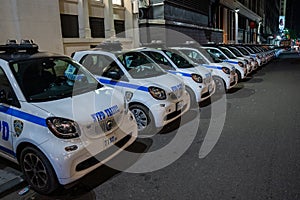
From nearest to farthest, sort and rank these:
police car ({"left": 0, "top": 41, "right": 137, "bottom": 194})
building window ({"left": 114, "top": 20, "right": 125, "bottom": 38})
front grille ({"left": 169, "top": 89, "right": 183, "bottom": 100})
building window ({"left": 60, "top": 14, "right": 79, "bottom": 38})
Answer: police car ({"left": 0, "top": 41, "right": 137, "bottom": 194}), front grille ({"left": 169, "top": 89, "right": 183, "bottom": 100}), building window ({"left": 60, "top": 14, "right": 79, "bottom": 38}), building window ({"left": 114, "top": 20, "right": 125, "bottom": 38})

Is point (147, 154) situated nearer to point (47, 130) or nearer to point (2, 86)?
point (47, 130)

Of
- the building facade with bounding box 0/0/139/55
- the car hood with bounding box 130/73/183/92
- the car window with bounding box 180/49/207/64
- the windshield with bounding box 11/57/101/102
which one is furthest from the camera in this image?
the car window with bounding box 180/49/207/64

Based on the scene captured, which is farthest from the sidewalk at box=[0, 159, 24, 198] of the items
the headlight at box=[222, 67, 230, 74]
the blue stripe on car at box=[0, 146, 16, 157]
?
the headlight at box=[222, 67, 230, 74]

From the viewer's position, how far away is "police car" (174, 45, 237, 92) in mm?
8945

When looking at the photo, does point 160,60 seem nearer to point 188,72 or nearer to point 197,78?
point 188,72

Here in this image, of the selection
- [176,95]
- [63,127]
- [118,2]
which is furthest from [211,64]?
[118,2]

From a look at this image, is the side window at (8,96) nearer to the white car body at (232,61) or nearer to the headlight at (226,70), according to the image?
the headlight at (226,70)

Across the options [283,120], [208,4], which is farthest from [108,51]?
[208,4]

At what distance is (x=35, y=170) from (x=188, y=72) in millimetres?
4838

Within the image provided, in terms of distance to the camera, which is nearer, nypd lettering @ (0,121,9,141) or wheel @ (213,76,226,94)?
nypd lettering @ (0,121,9,141)

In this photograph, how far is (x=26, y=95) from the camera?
3.56m

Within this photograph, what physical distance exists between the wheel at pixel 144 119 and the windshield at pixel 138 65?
699 millimetres

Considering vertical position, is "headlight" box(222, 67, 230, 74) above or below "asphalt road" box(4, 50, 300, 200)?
above

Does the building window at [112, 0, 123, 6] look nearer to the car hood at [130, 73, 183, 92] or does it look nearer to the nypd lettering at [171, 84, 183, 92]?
the car hood at [130, 73, 183, 92]
